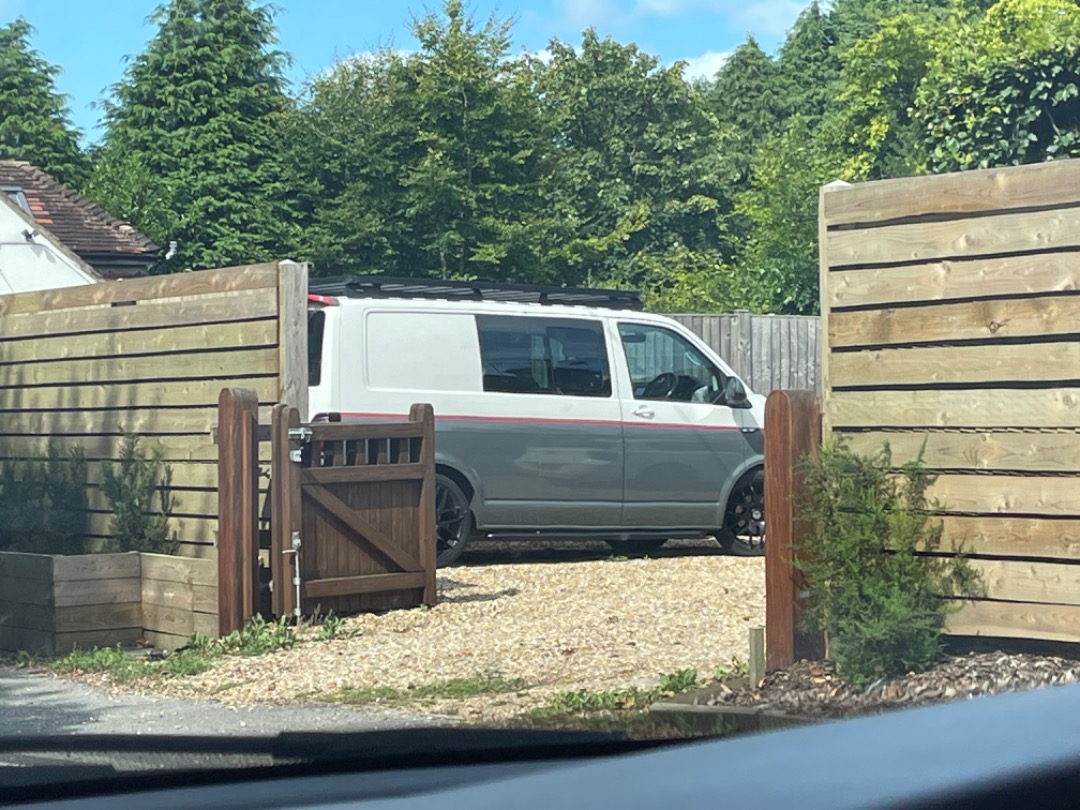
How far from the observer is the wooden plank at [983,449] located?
5.60 m

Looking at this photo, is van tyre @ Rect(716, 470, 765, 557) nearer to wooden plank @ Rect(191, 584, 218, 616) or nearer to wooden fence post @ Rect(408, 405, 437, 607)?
wooden fence post @ Rect(408, 405, 437, 607)

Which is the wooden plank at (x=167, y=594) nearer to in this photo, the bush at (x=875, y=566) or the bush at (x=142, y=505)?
the bush at (x=142, y=505)

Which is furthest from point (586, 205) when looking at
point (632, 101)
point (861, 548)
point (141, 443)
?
point (861, 548)

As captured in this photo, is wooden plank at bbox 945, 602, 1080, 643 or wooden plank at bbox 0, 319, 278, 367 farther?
wooden plank at bbox 0, 319, 278, 367

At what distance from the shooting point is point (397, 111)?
33.7m

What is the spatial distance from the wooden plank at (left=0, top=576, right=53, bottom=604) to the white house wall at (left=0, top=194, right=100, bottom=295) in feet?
48.1

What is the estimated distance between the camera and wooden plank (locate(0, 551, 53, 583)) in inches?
325

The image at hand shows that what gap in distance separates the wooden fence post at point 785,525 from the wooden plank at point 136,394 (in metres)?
3.45

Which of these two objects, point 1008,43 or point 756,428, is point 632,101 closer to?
point 1008,43

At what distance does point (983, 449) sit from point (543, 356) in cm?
583

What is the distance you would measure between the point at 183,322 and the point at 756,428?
16.4ft

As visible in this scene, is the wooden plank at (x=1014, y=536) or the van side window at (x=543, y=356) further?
the van side window at (x=543, y=356)

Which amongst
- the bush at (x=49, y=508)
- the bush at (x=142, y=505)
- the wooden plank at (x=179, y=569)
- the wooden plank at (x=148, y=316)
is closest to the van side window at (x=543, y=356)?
the wooden plank at (x=148, y=316)

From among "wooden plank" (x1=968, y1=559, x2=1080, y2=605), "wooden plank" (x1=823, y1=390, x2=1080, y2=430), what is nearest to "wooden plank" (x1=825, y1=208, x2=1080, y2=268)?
"wooden plank" (x1=823, y1=390, x2=1080, y2=430)
